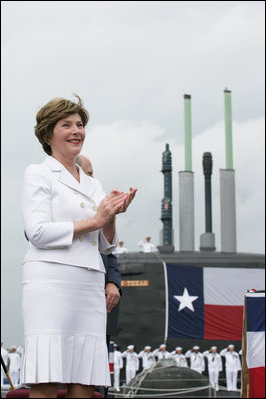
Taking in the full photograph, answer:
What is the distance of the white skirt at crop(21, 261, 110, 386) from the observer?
2.22 m

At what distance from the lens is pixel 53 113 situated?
254 cm

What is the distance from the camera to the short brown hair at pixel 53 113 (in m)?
2.54

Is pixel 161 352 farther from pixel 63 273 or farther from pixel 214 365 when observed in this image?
pixel 63 273

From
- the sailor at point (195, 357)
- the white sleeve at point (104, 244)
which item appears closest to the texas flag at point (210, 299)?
the sailor at point (195, 357)

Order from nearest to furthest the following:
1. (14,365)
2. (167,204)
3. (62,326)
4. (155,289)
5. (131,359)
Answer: (62,326) < (155,289) < (131,359) < (167,204) < (14,365)

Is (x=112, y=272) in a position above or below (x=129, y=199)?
below

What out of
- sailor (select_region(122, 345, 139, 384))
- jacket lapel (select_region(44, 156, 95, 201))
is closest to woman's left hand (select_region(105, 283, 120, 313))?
jacket lapel (select_region(44, 156, 95, 201))

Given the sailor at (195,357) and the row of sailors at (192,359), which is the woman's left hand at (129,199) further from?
the sailor at (195,357)

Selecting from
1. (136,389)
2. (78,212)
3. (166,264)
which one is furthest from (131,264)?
(78,212)

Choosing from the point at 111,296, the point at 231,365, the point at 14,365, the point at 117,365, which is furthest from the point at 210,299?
the point at 111,296

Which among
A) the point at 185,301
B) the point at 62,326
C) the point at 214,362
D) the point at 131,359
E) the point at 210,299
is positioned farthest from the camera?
the point at 214,362

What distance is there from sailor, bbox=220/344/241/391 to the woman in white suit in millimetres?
19095

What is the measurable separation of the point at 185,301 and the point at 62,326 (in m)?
18.0

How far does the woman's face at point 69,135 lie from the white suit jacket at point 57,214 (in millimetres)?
63
